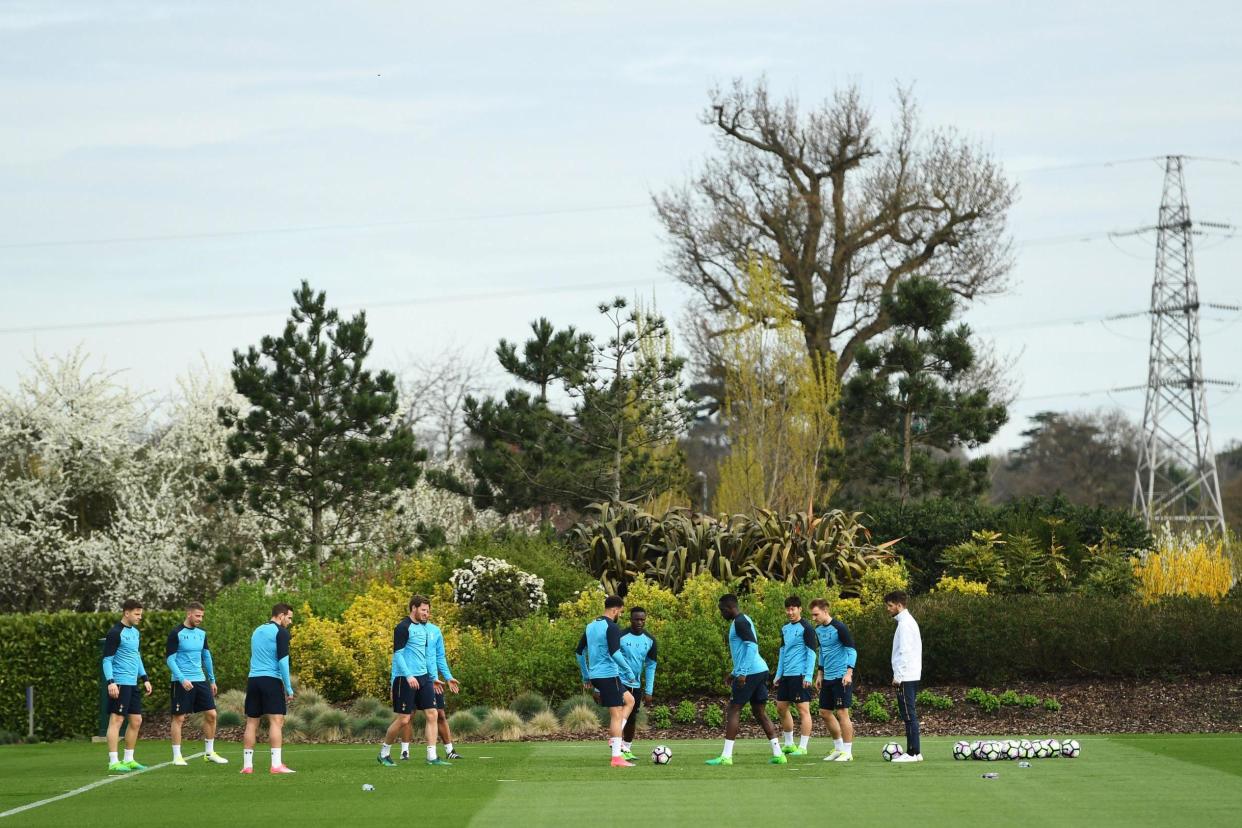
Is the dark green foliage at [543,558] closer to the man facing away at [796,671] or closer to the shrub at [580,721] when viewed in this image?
the shrub at [580,721]

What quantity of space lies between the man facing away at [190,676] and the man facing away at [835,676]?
21.4ft

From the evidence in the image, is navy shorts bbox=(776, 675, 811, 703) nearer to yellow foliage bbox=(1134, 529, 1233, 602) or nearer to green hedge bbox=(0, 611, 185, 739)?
green hedge bbox=(0, 611, 185, 739)

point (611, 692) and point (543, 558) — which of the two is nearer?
point (611, 692)

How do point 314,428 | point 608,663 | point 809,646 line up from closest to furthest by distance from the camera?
point 608,663, point 809,646, point 314,428

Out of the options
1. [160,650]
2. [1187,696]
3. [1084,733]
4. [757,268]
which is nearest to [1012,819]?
[1084,733]

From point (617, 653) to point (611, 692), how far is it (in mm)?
397

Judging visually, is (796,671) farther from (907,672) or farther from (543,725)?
(543,725)

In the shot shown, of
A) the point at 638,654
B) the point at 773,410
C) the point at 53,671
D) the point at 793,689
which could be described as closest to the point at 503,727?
the point at 638,654

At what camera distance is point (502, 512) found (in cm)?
3450

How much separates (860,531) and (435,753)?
13315 millimetres

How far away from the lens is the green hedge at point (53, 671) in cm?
2312

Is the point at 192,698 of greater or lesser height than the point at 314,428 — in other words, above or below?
below

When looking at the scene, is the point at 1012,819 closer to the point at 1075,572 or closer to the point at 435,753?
the point at 435,753

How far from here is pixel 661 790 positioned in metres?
12.9
